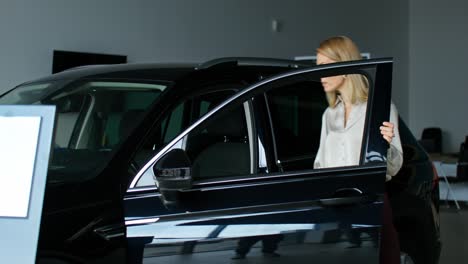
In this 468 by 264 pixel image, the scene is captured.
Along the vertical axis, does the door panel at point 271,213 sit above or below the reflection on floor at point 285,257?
above

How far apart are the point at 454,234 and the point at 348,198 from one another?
4.18m

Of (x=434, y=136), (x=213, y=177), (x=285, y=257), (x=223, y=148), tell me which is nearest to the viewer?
(x=285, y=257)

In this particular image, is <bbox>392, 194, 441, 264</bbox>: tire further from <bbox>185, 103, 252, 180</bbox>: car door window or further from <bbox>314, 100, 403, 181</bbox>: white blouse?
<bbox>185, 103, 252, 180</bbox>: car door window

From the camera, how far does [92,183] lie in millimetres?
1649

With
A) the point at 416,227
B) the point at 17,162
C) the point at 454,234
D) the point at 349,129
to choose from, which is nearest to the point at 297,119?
the point at 349,129

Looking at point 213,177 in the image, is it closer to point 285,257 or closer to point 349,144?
point 285,257

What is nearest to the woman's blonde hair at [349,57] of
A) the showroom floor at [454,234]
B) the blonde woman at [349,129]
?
the blonde woman at [349,129]

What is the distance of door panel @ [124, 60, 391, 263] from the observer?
1607 millimetres

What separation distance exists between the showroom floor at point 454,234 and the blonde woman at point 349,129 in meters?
2.66

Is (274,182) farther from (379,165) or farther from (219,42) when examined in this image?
(219,42)

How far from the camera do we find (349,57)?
1.95m

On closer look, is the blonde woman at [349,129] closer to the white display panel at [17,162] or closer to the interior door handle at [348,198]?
the interior door handle at [348,198]

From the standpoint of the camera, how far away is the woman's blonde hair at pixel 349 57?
1919 mm

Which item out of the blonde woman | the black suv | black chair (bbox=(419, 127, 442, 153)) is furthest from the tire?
black chair (bbox=(419, 127, 442, 153))
